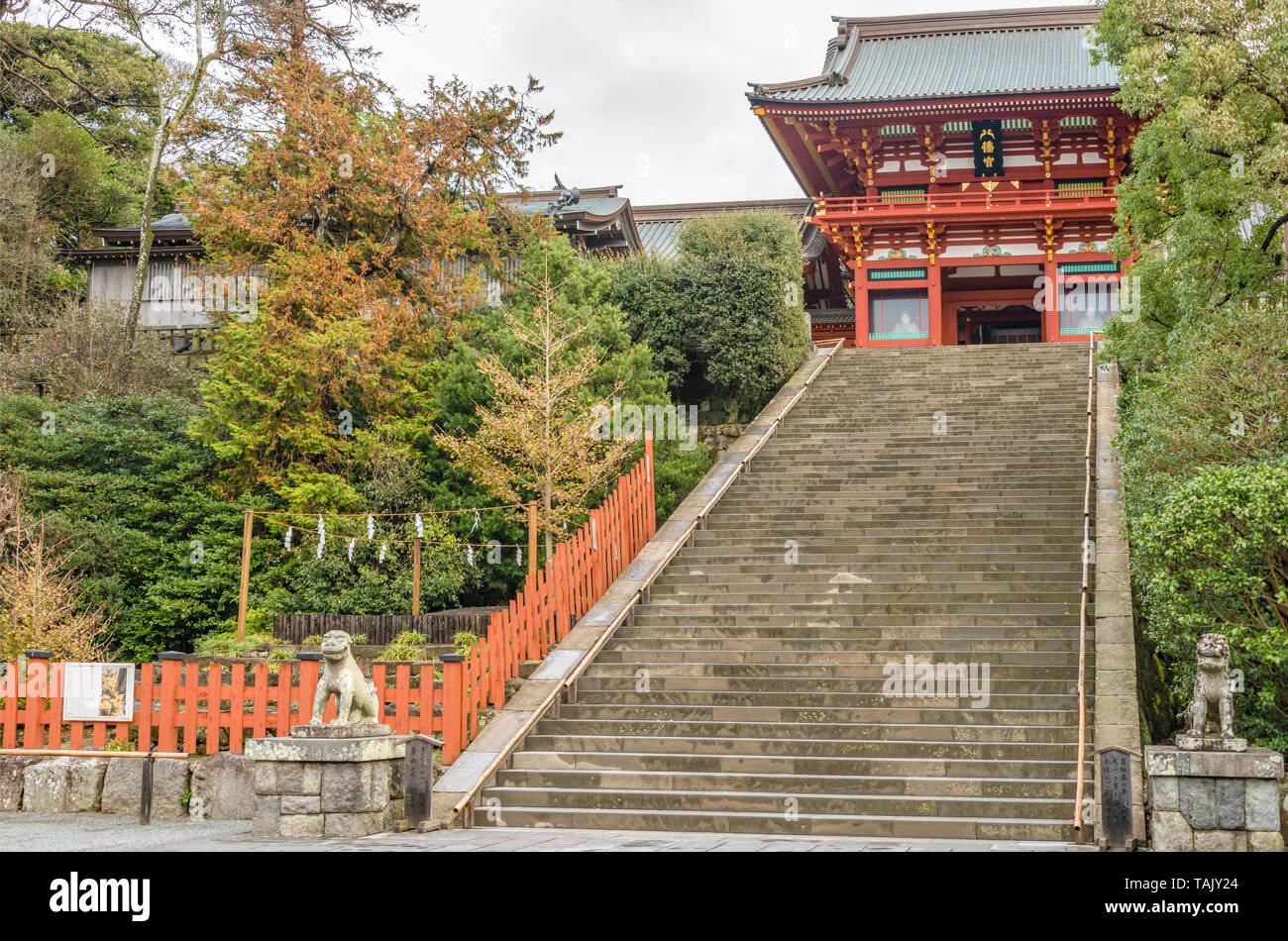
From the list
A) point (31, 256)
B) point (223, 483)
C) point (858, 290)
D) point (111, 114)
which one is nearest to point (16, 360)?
point (31, 256)

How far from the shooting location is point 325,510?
15.8m

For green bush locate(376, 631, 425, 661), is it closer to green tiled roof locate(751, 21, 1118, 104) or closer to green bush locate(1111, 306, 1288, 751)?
green bush locate(1111, 306, 1288, 751)

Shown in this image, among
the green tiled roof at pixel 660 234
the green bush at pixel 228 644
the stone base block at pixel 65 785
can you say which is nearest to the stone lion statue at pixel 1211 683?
the stone base block at pixel 65 785

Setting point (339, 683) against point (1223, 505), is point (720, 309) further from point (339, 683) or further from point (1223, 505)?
point (339, 683)

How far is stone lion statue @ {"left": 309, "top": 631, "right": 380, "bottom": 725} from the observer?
27.3 feet

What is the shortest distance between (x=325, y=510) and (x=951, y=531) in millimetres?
8414

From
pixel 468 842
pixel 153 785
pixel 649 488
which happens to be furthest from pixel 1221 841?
pixel 649 488

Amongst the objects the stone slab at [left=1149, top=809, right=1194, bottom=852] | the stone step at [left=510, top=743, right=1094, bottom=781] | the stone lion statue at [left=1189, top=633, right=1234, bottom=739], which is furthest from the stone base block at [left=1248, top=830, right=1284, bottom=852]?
the stone step at [left=510, top=743, right=1094, bottom=781]

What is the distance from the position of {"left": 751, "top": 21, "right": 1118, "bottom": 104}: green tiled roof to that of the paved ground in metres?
19.2

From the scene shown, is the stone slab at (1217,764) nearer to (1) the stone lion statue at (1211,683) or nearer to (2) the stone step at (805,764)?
(1) the stone lion statue at (1211,683)

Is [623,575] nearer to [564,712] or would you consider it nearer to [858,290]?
[564,712]

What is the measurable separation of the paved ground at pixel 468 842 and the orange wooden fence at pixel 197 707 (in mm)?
1078

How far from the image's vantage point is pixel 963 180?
2581 cm

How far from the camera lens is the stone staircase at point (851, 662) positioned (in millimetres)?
9016
